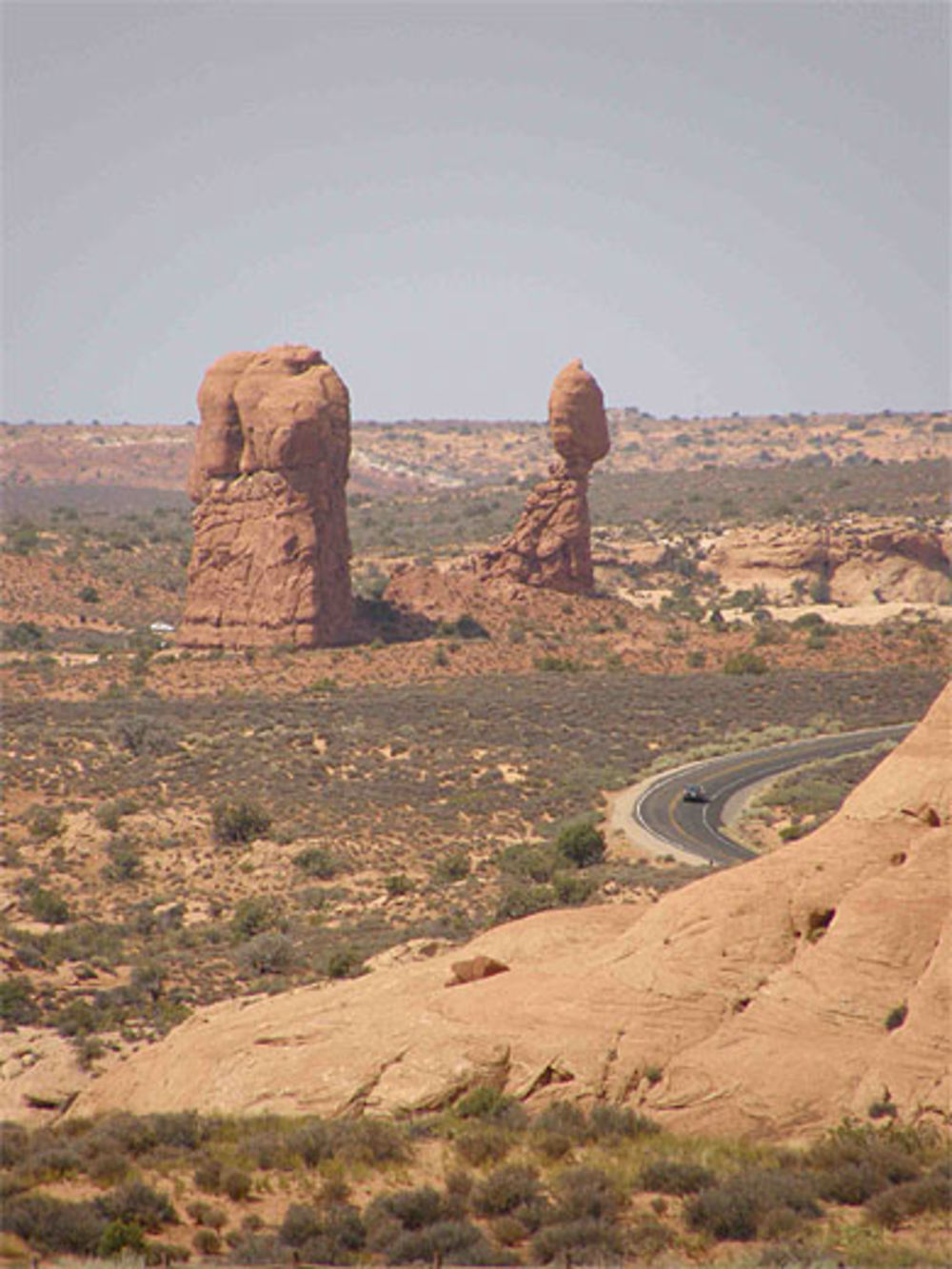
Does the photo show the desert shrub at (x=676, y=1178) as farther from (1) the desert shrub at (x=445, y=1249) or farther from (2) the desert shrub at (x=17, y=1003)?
(2) the desert shrub at (x=17, y=1003)

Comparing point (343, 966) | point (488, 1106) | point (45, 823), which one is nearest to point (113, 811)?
point (45, 823)

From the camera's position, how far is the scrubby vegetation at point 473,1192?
15477 mm

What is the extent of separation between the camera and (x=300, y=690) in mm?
65625

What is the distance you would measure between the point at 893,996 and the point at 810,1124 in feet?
6.13

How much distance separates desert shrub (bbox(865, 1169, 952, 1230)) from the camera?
52.5ft

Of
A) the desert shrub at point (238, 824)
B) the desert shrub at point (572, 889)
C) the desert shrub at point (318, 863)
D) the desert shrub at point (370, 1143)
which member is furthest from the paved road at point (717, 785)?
the desert shrub at point (370, 1143)

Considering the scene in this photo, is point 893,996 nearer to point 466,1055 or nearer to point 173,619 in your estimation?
point 466,1055

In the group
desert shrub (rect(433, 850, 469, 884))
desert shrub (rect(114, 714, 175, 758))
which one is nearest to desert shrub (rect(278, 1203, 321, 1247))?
desert shrub (rect(433, 850, 469, 884))

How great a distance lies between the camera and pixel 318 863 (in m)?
45.5

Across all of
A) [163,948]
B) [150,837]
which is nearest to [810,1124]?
[163,948]

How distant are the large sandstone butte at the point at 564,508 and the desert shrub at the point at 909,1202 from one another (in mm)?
62844

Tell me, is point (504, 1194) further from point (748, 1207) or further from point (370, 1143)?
point (748, 1207)

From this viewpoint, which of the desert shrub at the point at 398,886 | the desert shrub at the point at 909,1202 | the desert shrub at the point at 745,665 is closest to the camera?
the desert shrub at the point at 909,1202

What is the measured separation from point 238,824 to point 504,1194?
107ft
